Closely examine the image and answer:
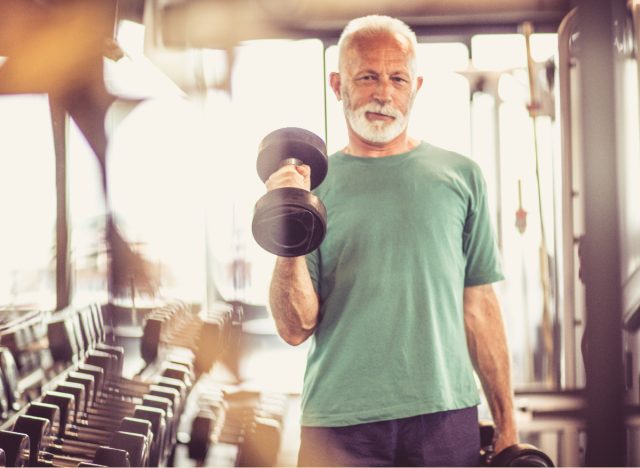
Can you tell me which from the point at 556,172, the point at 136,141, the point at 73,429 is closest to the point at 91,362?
the point at 73,429

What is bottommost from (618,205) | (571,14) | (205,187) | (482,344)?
(482,344)

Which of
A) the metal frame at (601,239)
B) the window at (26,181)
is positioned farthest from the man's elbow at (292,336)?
the window at (26,181)

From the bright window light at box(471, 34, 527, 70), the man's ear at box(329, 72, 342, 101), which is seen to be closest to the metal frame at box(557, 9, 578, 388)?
the bright window light at box(471, 34, 527, 70)

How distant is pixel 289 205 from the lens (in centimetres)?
94

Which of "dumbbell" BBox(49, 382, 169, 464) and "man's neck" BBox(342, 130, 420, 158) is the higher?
"man's neck" BBox(342, 130, 420, 158)

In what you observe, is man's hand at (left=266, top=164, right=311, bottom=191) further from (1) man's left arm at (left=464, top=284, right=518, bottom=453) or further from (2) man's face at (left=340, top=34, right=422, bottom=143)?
(1) man's left arm at (left=464, top=284, right=518, bottom=453)

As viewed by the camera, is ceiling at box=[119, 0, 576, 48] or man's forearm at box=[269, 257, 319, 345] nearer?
man's forearm at box=[269, 257, 319, 345]

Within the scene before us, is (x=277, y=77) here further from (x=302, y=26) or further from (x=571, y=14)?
(x=571, y=14)

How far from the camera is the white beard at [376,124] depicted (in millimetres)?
1153

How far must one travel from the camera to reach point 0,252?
1717 mm

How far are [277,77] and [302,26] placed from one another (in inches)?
8.0

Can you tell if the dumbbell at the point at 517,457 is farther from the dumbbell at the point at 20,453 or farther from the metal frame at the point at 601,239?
the dumbbell at the point at 20,453

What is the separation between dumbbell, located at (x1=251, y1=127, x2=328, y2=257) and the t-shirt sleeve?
0.30 m

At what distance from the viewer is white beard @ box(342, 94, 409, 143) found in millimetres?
1153
